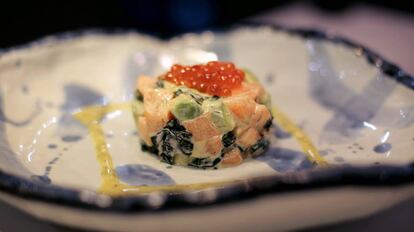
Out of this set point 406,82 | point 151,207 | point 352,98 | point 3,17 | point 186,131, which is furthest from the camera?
point 3,17

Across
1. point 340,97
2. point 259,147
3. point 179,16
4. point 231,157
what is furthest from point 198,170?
point 179,16

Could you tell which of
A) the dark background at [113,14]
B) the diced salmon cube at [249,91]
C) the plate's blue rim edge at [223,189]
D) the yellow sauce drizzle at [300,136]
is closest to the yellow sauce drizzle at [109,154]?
the yellow sauce drizzle at [300,136]

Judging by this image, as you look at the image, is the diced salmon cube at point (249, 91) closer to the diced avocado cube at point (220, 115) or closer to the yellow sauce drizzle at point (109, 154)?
the diced avocado cube at point (220, 115)

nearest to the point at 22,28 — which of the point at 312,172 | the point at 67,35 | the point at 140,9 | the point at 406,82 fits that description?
the point at 140,9

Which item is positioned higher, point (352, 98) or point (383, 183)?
point (352, 98)

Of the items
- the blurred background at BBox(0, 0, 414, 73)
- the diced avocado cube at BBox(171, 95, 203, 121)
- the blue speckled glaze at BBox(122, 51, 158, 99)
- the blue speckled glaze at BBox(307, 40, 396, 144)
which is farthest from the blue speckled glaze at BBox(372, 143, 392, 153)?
the blurred background at BBox(0, 0, 414, 73)

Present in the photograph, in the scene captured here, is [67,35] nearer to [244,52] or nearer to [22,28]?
[244,52]
